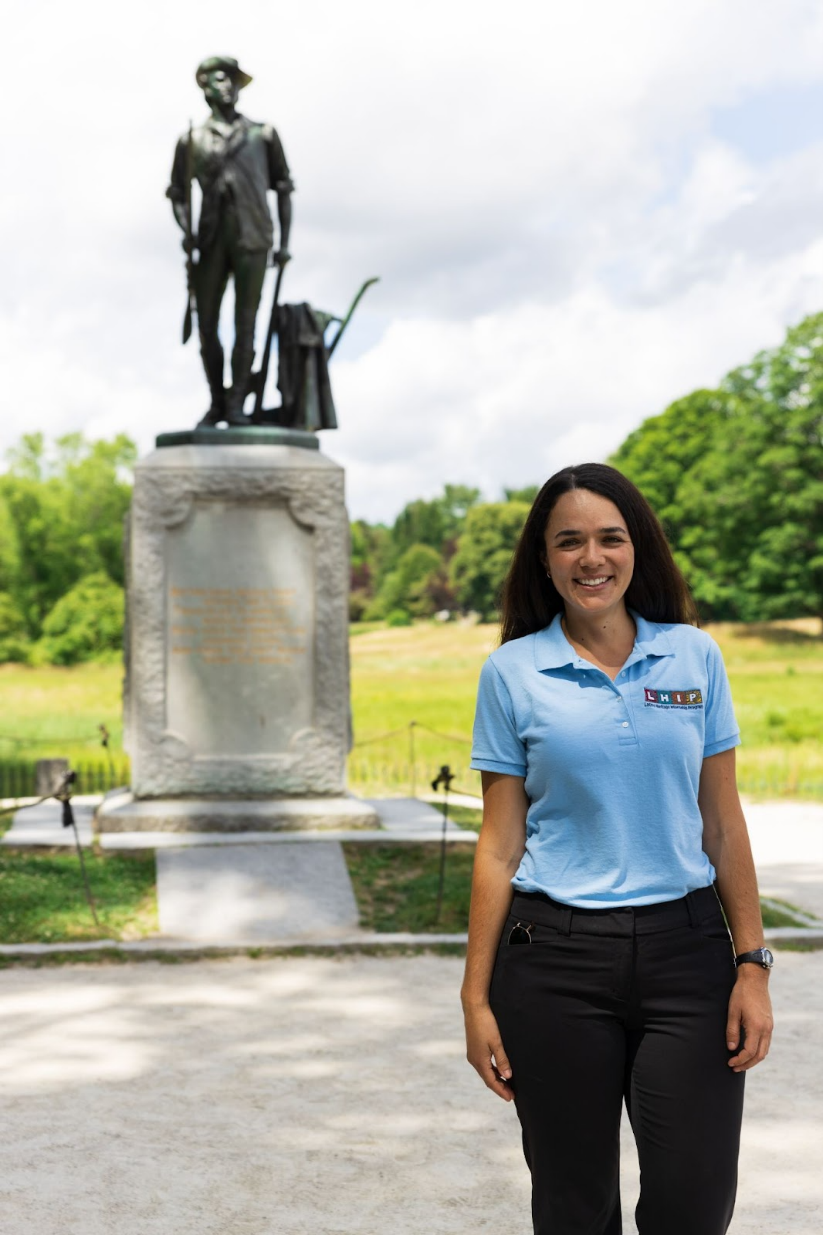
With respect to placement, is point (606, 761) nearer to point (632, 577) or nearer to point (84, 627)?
point (632, 577)

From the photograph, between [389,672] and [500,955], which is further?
[389,672]

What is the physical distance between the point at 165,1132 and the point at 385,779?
10.8 meters

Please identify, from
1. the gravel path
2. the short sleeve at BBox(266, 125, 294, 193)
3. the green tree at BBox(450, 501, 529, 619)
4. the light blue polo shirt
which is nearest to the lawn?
the gravel path

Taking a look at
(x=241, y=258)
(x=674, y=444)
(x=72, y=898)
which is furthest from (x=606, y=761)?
(x=674, y=444)

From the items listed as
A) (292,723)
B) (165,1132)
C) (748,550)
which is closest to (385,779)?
(292,723)

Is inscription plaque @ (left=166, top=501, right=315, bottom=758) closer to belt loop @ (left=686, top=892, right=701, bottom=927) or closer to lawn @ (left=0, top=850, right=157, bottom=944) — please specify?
lawn @ (left=0, top=850, right=157, bottom=944)

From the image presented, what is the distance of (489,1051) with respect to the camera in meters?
2.52

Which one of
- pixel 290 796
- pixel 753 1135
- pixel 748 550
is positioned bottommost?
pixel 753 1135

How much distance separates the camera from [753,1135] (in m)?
4.55

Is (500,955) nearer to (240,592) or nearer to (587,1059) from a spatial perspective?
(587,1059)

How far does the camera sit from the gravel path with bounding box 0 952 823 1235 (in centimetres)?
391

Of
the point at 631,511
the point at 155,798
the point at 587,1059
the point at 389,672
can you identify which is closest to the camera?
the point at 587,1059

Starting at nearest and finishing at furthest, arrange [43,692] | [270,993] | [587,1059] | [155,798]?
[587,1059]
[270,993]
[155,798]
[43,692]

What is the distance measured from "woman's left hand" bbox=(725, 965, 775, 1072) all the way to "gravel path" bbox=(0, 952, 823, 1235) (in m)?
1.59
